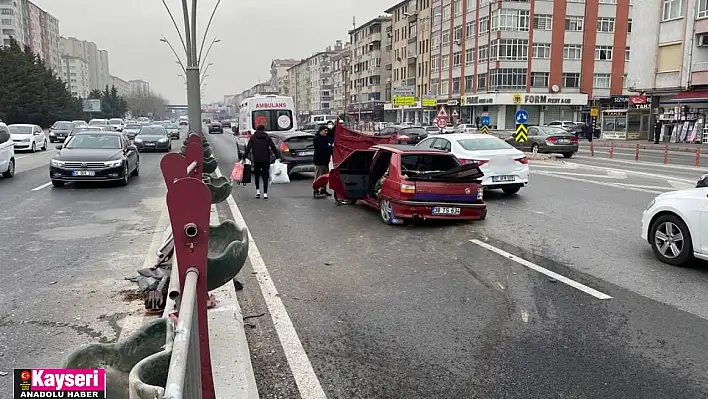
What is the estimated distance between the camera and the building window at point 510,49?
214 feet

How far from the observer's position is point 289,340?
4.90 metres

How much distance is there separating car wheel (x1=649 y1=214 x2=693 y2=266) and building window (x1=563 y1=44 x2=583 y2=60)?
6422 centimetres

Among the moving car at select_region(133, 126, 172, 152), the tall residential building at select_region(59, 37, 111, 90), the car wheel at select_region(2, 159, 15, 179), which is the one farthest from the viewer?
the tall residential building at select_region(59, 37, 111, 90)

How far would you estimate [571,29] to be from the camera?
66.6 m

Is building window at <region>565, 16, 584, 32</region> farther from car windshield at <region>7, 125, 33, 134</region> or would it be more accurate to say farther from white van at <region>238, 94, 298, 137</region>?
car windshield at <region>7, 125, 33, 134</region>

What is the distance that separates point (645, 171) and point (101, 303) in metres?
20.1

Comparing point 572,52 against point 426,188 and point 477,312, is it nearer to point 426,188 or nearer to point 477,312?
point 426,188

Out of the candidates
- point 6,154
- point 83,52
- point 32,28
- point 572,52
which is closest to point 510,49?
point 572,52

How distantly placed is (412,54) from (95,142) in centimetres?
7753

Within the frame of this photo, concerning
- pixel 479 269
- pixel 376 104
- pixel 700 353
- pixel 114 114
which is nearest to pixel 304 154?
pixel 479 269

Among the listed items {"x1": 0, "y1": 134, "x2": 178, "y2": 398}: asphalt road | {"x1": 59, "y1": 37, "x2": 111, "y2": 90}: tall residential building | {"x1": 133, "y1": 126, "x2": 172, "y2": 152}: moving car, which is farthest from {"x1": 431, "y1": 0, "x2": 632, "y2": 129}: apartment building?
{"x1": 59, "y1": 37, "x2": 111, "y2": 90}: tall residential building

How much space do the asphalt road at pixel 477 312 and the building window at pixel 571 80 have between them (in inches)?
2415

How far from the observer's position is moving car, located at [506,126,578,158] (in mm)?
28688

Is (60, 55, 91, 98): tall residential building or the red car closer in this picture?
the red car
